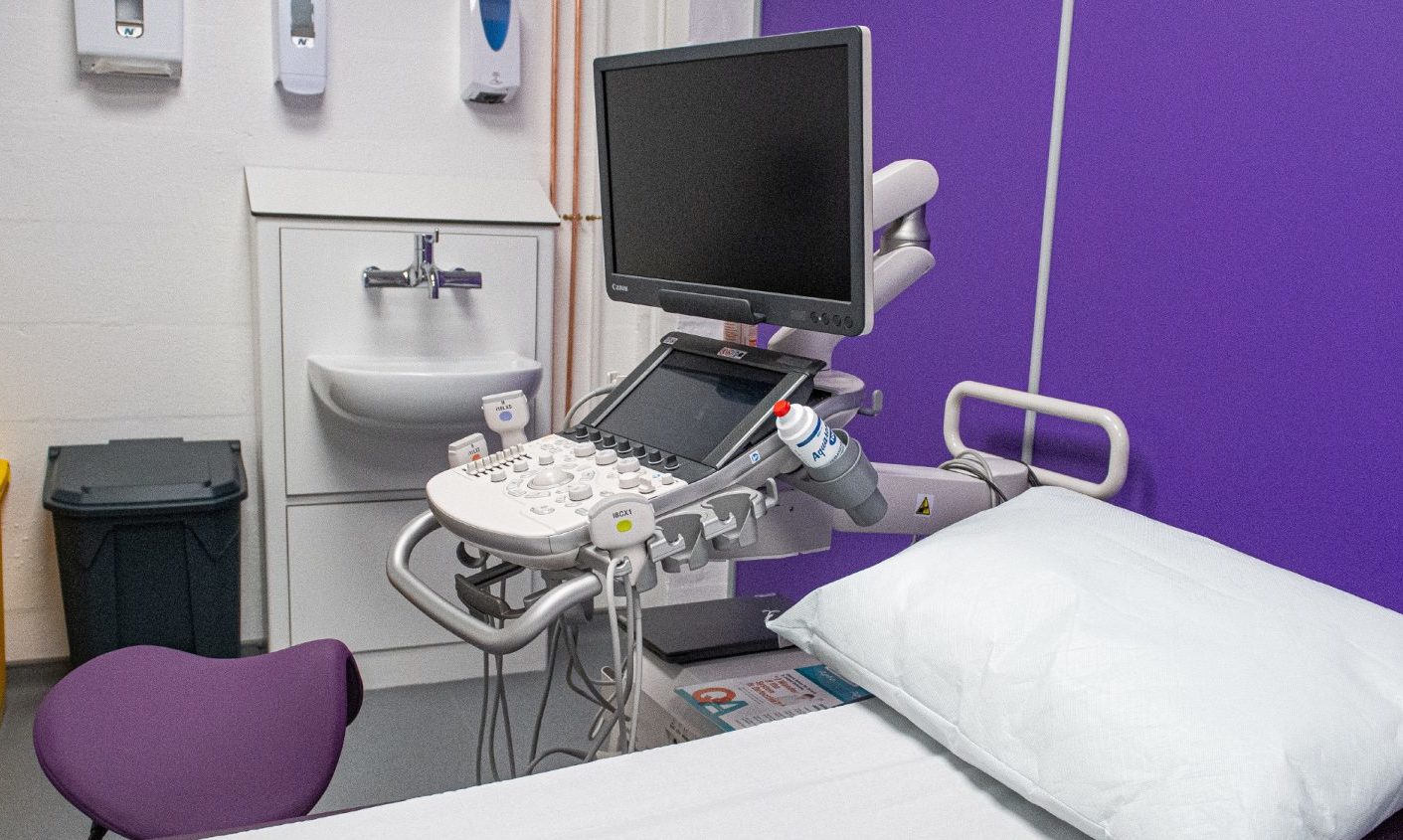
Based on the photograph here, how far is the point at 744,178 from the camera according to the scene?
1.45 metres

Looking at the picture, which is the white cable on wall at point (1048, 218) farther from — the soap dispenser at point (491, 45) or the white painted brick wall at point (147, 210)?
the white painted brick wall at point (147, 210)

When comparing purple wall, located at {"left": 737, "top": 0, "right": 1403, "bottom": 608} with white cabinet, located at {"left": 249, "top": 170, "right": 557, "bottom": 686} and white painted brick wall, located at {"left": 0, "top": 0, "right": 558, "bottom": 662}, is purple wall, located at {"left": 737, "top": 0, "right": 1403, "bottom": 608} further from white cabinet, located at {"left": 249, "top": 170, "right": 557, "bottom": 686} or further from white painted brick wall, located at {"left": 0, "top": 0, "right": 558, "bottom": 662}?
white painted brick wall, located at {"left": 0, "top": 0, "right": 558, "bottom": 662}

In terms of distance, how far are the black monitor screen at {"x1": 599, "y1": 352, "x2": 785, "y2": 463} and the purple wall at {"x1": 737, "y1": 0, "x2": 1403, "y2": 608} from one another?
62 centimetres

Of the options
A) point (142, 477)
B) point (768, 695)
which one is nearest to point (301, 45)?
point (142, 477)

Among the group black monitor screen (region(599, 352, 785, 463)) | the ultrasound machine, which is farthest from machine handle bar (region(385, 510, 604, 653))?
black monitor screen (region(599, 352, 785, 463))

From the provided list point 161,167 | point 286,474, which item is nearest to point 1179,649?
point 286,474

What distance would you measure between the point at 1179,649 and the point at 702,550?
525 millimetres

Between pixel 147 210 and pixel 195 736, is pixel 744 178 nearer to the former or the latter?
pixel 195 736

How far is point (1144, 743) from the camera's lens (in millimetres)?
936

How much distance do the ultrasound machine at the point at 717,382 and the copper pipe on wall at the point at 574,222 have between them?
4.50 ft

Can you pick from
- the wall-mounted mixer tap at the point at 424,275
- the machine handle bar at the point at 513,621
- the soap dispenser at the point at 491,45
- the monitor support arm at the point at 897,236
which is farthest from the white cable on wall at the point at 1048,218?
the soap dispenser at the point at 491,45

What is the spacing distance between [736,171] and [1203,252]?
2.20 feet

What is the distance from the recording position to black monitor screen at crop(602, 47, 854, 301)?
51.9 inches

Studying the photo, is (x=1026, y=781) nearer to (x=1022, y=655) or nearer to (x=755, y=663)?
(x=1022, y=655)
